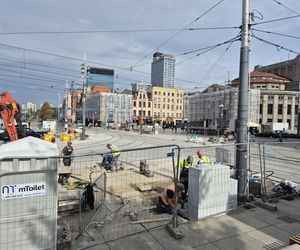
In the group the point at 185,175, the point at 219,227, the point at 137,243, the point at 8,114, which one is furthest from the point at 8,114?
the point at 219,227

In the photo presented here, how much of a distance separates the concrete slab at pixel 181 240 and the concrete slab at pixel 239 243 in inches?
10.8

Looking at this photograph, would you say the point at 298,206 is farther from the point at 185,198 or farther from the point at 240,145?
the point at 185,198

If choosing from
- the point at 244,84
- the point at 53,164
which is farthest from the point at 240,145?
the point at 53,164

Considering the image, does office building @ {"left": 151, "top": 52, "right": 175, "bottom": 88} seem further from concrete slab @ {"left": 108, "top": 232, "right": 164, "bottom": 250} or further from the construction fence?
concrete slab @ {"left": 108, "top": 232, "right": 164, "bottom": 250}

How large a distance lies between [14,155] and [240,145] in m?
5.28

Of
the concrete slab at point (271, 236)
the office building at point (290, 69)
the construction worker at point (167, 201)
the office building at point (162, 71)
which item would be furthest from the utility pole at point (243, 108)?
the office building at point (290, 69)

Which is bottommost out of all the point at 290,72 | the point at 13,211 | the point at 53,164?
the point at 13,211

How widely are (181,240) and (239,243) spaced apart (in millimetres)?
1001

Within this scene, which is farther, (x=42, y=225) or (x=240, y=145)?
(x=240, y=145)

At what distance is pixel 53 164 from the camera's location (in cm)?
375

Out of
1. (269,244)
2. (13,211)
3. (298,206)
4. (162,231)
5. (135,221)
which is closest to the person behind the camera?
(13,211)

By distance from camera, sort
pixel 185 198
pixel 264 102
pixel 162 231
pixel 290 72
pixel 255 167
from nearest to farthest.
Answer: pixel 162 231
pixel 185 198
pixel 255 167
pixel 264 102
pixel 290 72

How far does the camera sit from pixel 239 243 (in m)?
4.46

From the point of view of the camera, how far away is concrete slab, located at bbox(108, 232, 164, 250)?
429 cm
